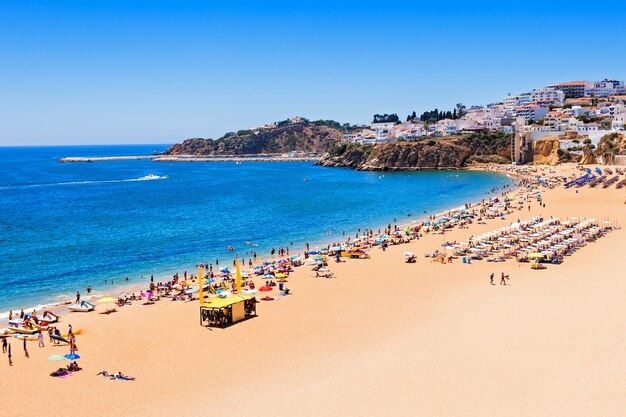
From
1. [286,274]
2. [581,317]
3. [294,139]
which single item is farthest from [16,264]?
[294,139]

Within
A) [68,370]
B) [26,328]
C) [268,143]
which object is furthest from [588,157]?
[268,143]

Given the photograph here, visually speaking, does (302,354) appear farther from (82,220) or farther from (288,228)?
(82,220)

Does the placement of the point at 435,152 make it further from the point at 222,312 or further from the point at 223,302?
the point at 222,312

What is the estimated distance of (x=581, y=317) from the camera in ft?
60.0

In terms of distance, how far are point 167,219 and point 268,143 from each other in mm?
139217

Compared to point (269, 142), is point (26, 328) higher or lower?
lower

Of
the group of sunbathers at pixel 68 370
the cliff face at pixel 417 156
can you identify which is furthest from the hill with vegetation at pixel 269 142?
the group of sunbathers at pixel 68 370

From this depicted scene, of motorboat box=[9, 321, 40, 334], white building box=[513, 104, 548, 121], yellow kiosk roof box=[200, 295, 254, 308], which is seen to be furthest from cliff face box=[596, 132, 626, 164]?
motorboat box=[9, 321, 40, 334]

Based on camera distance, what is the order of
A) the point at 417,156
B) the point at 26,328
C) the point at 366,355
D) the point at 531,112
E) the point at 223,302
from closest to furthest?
the point at 366,355 < the point at 26,328 < the point at 223,302 < the point at 417,156 < the point at 531,112

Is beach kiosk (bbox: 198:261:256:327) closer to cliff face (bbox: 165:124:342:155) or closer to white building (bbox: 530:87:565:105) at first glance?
white building (bbox: 530:87:565:105)

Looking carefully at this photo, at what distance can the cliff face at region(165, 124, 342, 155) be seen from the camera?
7116 inches

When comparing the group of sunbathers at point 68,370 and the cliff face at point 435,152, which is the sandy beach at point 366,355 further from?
the cliff face at point 435,152

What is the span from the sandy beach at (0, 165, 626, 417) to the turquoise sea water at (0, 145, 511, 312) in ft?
26.6

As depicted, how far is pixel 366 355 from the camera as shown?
51.9 feet
